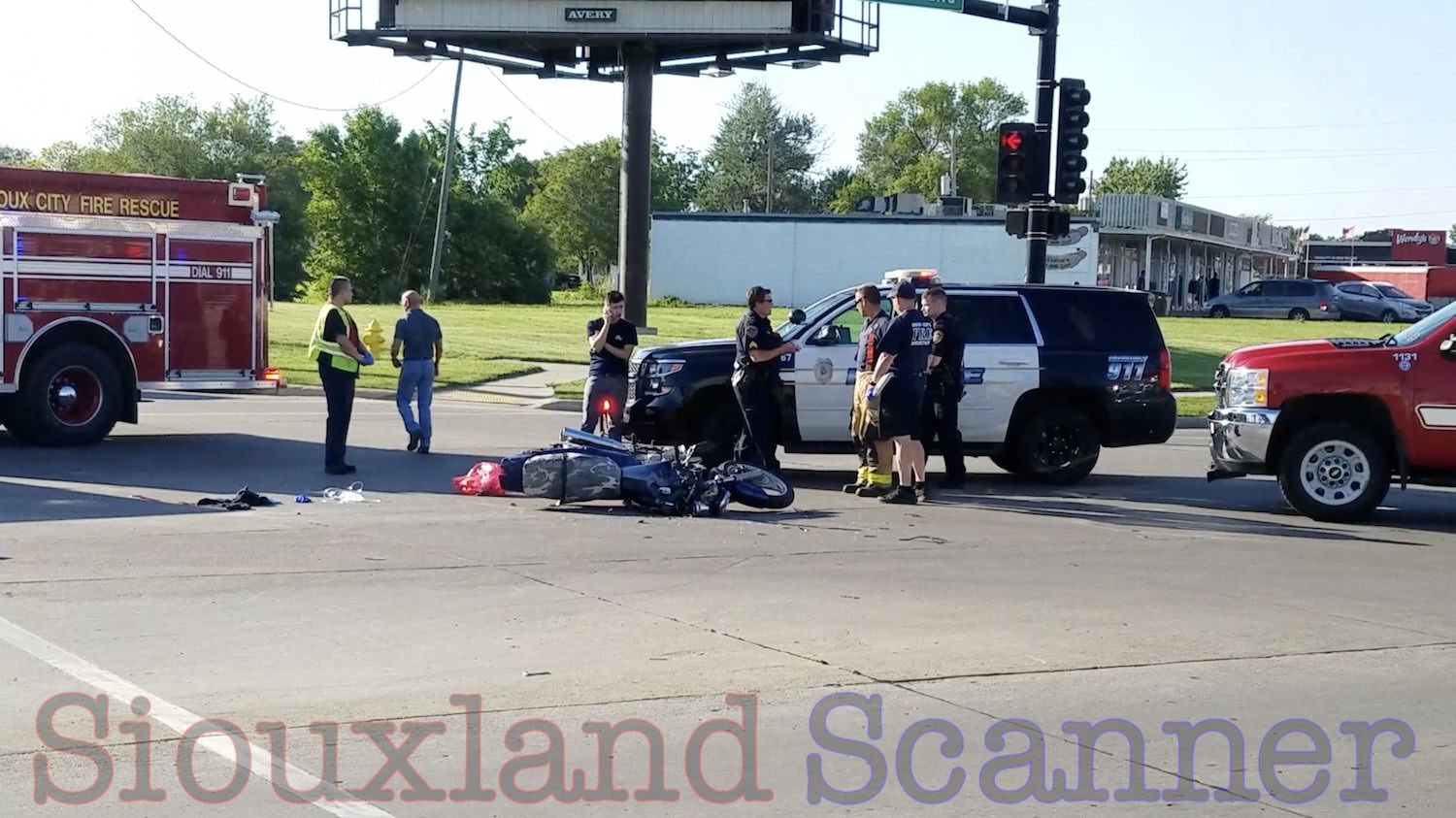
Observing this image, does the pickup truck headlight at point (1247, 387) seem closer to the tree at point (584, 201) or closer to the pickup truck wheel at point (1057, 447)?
the pickup truck wheel at point (1057, 447)

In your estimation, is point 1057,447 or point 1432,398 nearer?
point 1432,398

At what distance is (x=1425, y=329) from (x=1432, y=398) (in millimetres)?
650

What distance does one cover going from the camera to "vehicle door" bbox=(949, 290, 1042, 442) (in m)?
15.5

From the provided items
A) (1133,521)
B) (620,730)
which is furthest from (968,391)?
(620,730)

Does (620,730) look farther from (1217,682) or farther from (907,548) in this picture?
(907,548)

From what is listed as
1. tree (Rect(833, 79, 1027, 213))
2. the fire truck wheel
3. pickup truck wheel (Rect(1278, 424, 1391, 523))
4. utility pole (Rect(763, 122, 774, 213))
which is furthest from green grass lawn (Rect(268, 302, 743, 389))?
tree (Rect(833, 79, 1027, 213))

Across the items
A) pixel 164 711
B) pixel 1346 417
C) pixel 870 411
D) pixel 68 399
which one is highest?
pixel 1346 417

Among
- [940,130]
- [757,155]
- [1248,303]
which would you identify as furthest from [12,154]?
[1248,303]

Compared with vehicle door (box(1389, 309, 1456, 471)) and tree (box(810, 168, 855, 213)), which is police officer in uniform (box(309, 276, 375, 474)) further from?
tree (box(810, 168, 855, 213))

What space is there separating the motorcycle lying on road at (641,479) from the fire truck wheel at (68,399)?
557cm

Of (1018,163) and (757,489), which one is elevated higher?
(1018,163)

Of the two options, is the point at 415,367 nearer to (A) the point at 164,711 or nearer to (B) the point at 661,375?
(B) the point at 661,375

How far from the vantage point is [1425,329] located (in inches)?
528

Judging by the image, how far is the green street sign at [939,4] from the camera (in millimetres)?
21156
